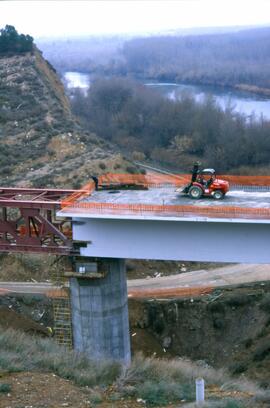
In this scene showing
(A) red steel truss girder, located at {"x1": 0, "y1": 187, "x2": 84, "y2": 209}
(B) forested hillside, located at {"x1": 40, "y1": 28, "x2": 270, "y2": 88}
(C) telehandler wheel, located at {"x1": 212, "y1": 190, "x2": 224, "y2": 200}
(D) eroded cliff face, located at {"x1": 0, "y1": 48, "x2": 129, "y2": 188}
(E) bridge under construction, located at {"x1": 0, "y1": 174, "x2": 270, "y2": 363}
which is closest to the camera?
(E) bridge under construction, located at {"x1": 0, "y1": 174, "x2": 270, "y2": 363}

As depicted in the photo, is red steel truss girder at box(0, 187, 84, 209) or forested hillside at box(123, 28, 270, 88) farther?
forested hillside at box(123, 28, 270, 88)

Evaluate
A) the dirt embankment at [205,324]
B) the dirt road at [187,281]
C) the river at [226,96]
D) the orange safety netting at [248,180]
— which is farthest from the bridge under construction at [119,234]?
the river at [226,96]

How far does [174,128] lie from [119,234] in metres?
55.3

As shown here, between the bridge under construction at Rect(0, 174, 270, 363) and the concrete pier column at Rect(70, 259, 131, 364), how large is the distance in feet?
0.11

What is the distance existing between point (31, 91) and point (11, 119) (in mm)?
5209

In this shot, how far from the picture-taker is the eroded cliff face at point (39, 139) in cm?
4125

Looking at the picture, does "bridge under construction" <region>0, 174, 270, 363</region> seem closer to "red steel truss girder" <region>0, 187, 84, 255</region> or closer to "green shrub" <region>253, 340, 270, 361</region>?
"red steel truss girder" <region>0, 187, 84, 255</region>

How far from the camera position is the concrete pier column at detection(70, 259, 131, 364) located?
21.6m

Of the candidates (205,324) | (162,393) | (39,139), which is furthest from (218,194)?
(39,139)

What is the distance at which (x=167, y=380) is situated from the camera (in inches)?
563

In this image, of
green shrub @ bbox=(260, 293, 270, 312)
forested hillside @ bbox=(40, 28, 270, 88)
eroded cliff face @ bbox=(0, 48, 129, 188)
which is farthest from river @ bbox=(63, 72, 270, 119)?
green shrub @ bbox=(260, 293, 270, 312)

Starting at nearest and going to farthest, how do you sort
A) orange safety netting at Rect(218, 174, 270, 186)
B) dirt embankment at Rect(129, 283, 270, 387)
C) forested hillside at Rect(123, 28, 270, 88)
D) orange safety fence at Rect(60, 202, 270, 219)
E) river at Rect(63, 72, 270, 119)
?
orange safety fence at Rect(60, 202, 270, 219) < orange safety netting at Rect(218, 174, 270, 186) < dirt embankment at Rect(129, 283, 270, 387) < river at Rect(63, 72, 270, 119) < forested hillside at Rect(123, 28, 270, 88)

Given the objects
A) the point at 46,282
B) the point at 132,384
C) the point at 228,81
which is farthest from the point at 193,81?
the point at 132,384

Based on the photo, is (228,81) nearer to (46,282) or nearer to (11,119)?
(11,119)
